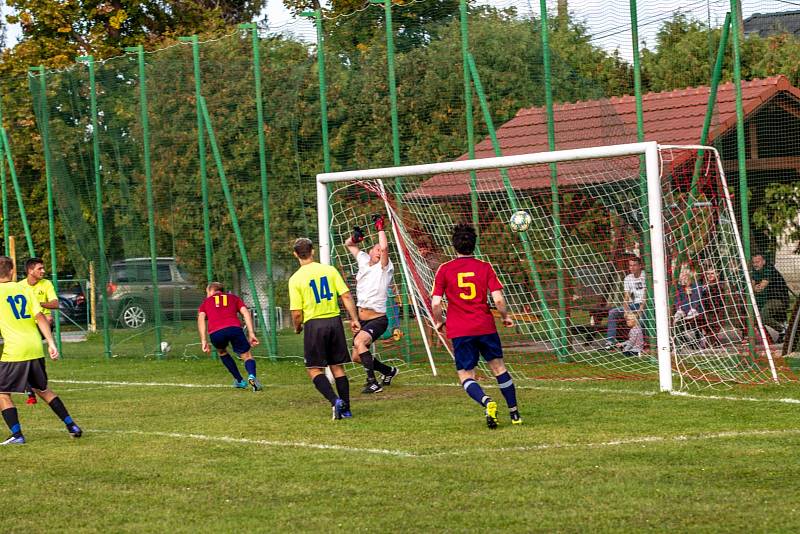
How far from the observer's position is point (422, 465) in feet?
29.2

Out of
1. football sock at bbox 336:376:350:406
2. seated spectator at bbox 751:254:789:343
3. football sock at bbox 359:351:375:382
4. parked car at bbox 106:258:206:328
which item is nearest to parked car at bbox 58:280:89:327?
parked car at bbox 106:258:206:328

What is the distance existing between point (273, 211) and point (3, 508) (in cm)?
1204

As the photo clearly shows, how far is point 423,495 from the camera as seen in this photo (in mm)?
7809

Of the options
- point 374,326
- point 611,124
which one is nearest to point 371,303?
point 374,326

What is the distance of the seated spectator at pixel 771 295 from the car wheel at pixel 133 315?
11.0 metres

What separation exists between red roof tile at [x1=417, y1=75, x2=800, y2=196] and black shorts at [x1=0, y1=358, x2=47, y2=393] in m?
7.35

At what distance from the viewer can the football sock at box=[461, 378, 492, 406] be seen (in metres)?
10.6

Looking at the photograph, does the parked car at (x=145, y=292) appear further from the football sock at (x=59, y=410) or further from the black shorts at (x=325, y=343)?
the football sock at (x=59, y=410)

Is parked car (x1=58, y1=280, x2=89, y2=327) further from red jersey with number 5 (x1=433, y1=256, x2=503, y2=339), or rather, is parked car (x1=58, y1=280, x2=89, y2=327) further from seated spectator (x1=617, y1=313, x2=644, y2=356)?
red jersey with number 5 (x1=433, y1=256, x2=503, y2=339)

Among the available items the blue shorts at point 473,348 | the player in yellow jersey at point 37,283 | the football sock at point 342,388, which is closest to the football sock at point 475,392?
the blue shorts at point 473,348

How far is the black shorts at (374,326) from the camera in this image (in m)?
14.6

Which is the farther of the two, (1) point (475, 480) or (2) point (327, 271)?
(2) point (327, 271)

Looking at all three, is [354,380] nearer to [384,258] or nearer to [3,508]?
[384,258]

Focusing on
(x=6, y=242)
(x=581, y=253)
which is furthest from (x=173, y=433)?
(x=6, y=242)
